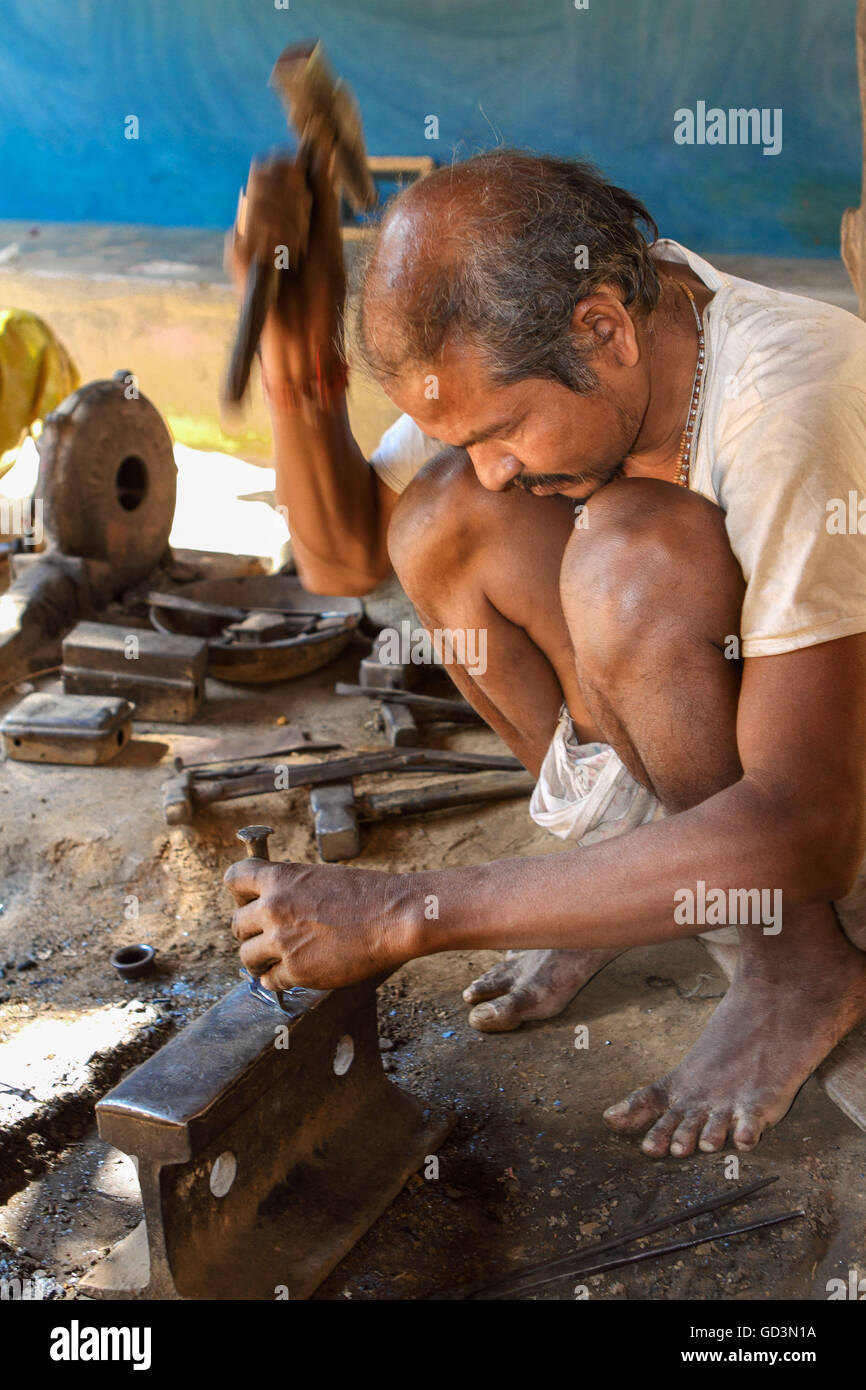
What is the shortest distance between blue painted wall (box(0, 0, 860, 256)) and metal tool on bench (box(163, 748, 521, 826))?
181 inches

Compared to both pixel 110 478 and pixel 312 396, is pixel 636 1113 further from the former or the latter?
pixel 110 478

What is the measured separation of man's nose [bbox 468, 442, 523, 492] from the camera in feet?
6.14

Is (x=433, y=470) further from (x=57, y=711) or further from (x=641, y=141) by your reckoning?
(x=641, y=141)

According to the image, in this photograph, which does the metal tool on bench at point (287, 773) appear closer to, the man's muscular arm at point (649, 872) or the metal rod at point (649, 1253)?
the man's muscular arm at point (649, 872)

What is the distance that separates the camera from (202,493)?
6.57 meters

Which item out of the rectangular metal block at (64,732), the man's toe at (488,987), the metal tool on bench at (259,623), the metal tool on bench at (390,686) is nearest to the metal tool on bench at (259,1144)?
the man's toe at (488,987)

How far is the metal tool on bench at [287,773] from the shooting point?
3.24 m

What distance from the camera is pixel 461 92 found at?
7578 mm

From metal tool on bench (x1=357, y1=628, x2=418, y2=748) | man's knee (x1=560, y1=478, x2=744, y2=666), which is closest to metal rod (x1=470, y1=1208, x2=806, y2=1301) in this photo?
man's knee (x1=560, y1=478, x2=744, y2=666)

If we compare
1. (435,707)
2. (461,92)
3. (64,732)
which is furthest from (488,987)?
(461,92)

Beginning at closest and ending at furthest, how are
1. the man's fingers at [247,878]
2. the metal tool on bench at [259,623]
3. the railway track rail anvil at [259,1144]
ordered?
the railway track rail anvil at [259,1144] < the man's fingers at [247,878] < the metal tool on bench at [259,623]

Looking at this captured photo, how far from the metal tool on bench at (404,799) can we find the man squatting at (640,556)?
0.98 metres

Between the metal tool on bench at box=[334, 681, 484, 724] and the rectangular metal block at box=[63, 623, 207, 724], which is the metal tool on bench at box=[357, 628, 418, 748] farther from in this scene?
the rectangular metal block at box=[63, 623, 207, 724]
